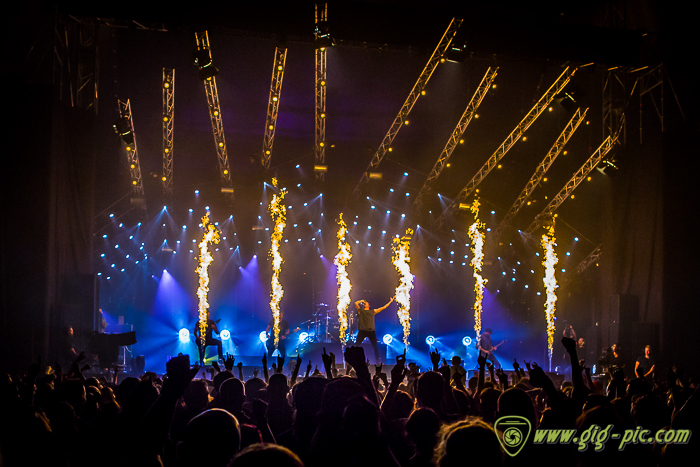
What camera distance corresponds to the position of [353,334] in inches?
683

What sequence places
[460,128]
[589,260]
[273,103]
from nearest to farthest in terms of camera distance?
1. [273,103]
2. [460,128]
3. [589,260]

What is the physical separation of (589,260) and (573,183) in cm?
346

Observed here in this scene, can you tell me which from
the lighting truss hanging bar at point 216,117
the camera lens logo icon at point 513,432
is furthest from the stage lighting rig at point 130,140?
the camera lens logo icon at point 513,432

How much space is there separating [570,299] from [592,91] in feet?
25.2

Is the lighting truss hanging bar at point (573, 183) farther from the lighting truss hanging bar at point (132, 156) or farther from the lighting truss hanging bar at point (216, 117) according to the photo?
the lighting truss hanging bar at point (132, 156)

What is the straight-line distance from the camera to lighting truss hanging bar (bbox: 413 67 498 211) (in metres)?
13.0

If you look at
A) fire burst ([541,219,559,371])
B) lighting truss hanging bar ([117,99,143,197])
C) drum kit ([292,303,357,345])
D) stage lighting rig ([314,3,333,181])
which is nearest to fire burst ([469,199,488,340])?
fire burst ([541,219,559,371])

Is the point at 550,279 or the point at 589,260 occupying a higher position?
the point at 589,260

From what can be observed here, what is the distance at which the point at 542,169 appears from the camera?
16.1 m

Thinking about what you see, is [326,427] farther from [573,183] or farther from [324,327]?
[573,183]

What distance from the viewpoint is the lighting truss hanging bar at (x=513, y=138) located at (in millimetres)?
12883

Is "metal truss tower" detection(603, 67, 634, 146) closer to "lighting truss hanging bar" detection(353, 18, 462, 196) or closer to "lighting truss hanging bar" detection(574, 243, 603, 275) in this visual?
"lighting truss hanging bar" detection(353, 18, 462, 196)

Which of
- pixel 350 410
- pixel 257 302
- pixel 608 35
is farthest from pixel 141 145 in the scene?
pixel 350 410

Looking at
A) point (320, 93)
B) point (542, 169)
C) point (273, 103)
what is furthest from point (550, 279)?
point (273, 103)
